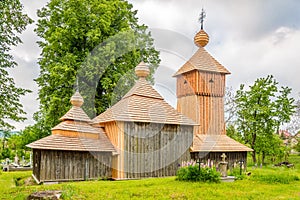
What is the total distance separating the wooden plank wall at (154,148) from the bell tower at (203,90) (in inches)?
126

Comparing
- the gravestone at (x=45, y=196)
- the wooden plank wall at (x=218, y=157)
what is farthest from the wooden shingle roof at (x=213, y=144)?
the gravestone at (x=45, y=196)

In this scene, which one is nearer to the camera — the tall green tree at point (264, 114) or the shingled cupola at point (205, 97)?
the shingled cupola at point (205, 97)

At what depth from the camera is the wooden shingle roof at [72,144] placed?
546 inches

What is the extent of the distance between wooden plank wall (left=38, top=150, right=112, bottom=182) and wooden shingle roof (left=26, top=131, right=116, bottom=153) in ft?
0.89

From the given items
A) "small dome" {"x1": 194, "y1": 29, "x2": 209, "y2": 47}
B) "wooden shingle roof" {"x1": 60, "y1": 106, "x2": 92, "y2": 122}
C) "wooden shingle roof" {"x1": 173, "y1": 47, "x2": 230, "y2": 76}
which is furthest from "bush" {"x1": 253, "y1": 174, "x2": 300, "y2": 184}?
"small dome" {"x1": 194, "y1": 29, "x2": 209, "y2": 47}

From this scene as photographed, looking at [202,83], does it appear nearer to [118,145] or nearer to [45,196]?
[118,145]

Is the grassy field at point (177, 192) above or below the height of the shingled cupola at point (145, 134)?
below

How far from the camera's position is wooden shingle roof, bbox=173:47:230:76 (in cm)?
2058

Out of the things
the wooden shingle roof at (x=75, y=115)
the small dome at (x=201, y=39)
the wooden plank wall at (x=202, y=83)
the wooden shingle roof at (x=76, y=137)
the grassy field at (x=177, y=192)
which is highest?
the small dome at (x=201, y=39)

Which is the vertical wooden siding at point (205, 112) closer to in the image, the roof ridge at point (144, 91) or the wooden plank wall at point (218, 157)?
the wooden plank wall at point (218, 157)

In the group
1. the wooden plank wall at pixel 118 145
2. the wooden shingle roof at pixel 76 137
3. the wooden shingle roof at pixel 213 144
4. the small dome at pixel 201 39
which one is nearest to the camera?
the wooden shingle roof at pixel 76 137

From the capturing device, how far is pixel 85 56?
864 inches

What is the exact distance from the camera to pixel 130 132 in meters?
15.3

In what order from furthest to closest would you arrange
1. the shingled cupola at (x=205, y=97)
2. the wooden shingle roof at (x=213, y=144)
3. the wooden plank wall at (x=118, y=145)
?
1. the shingled cupola at (x=205, y=97)
2. the wooden shingle roof at (x=213, y=144)
3. the wooden plank wall at (x=118, y=145)
